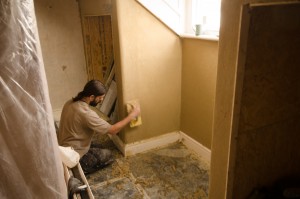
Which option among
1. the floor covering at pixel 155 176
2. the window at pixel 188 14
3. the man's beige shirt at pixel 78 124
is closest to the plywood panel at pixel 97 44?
the window at pixel 188 14

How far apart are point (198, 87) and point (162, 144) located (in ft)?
2.88

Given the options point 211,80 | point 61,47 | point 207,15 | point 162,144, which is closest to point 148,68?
point 211,80

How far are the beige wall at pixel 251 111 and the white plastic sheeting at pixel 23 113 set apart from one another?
27.2 inches

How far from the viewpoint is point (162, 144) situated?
2.97 meters

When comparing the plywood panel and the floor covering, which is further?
the plywood panel

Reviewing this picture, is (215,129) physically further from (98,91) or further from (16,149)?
(98,91)

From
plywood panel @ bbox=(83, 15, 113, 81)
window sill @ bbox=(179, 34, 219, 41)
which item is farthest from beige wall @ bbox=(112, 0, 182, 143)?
plywood panel @ bbox=(83, 15, 113, 81)

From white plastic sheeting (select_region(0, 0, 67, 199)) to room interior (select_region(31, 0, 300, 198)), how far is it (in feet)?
2.27

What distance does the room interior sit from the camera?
2.83ft

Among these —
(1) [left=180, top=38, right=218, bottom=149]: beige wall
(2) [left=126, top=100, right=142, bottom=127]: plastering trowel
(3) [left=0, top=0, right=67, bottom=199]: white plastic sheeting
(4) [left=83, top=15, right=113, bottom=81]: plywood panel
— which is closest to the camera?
(3) [left=0, top=0, right=67, bottom=199]: white plastic sheeting

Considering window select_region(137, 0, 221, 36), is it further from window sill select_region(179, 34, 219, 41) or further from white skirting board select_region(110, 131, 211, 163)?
white skirting board select_region(110, 131, 211, 163)

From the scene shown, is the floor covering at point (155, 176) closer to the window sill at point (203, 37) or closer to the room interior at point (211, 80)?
the room interior at point (211, 80)

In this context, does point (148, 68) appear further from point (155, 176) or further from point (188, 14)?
point (155, 176)

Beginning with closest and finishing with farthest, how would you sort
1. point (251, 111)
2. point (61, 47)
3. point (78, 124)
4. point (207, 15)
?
1. point (251, 111)
2. point (78, 124)
3. point (207, 15)
4. point (61, 47)
